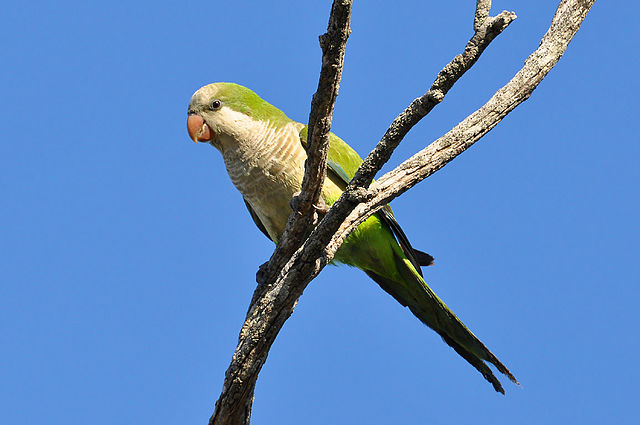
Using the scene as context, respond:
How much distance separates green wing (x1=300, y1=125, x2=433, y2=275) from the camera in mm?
5543

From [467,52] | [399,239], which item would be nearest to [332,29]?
[467,52]

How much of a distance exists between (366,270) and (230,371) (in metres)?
2.05

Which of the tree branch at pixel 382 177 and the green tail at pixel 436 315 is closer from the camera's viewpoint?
the tree branch at pixel 382 177

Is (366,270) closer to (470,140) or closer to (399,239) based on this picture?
(399,239)

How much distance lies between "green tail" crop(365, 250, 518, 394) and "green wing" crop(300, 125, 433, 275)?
93 millimetres

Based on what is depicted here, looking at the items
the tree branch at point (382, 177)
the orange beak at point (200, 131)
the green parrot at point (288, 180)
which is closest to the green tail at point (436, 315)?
the green parrot at point (288, 180)

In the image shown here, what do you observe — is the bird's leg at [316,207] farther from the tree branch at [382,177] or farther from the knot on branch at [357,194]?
the knot on branch at [357,194]

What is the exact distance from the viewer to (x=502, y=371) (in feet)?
16.1

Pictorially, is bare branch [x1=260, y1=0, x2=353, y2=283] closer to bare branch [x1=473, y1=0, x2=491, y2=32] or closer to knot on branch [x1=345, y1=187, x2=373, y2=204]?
knot on branch [x1=345, y1=187, x2=373, y2=204]

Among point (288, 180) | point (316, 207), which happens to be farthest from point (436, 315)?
point (316, 207)

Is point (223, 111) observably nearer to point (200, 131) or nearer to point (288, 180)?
point (200, 131)

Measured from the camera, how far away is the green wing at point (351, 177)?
5543 millimetres

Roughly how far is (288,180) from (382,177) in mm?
1564

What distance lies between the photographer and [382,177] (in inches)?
155
